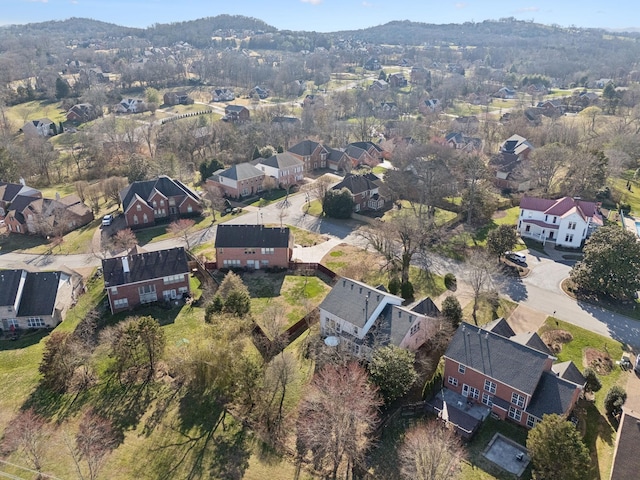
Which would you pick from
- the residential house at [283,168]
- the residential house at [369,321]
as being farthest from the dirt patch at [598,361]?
the residential house at [283,168]

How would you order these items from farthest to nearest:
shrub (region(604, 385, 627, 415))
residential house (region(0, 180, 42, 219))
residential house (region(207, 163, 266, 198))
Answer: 1. residential house (region(207, 163, 266, 198))
2. residential house (region(0, 180, 42, 219))
3. shrub (region(604, 385, 627, 415))

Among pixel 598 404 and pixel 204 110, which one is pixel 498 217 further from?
pixel 204 110

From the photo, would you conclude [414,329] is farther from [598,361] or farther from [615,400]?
[598,361]

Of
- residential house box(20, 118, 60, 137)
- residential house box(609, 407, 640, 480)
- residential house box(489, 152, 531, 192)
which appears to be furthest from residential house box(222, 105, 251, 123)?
residential house box(609, 407, 640, 480)

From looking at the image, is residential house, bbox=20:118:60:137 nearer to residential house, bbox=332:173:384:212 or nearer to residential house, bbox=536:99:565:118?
residential house, bbox=332:173:384:212

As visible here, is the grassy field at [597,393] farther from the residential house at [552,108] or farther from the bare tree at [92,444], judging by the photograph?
the residential house at [552,108]

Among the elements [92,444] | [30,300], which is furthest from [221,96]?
[92,444]

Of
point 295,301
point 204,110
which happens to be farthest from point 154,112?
point 295,301
